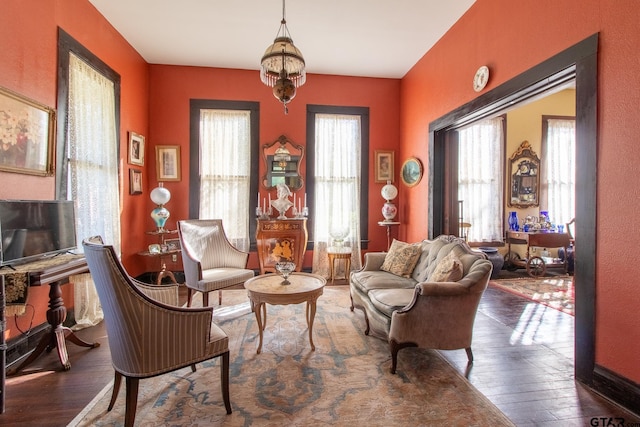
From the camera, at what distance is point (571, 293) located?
4.45m

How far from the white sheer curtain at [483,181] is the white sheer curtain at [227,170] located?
4.04m

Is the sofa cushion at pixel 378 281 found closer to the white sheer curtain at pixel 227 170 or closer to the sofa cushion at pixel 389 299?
the sofa cushion at pixel 389 299

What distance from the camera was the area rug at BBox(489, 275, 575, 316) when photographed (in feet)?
13.2

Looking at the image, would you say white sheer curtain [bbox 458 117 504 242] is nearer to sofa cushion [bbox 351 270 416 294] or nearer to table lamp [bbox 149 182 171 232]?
sofa cushion [bbox 351 270 416 294]

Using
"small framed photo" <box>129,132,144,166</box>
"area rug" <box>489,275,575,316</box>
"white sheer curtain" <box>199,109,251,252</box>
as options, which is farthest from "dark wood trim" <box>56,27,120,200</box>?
"area rug" <box>489,275,575,316</box>

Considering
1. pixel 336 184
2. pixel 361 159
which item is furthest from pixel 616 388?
pixel 361 159

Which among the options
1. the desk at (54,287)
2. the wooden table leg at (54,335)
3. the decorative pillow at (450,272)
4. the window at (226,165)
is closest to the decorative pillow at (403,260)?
the decorative pillow at (450,272)

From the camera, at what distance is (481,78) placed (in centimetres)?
343

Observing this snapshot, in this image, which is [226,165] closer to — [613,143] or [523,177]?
[613,143]

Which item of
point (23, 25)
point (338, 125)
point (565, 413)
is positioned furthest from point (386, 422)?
point (338, 125)

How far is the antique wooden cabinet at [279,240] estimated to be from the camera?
4914 millimetres

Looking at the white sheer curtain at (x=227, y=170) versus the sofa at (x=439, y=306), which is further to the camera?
the white sheer curtain at (x=227, y=170)

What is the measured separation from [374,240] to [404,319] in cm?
337

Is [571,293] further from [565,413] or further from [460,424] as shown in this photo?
[460,424]
